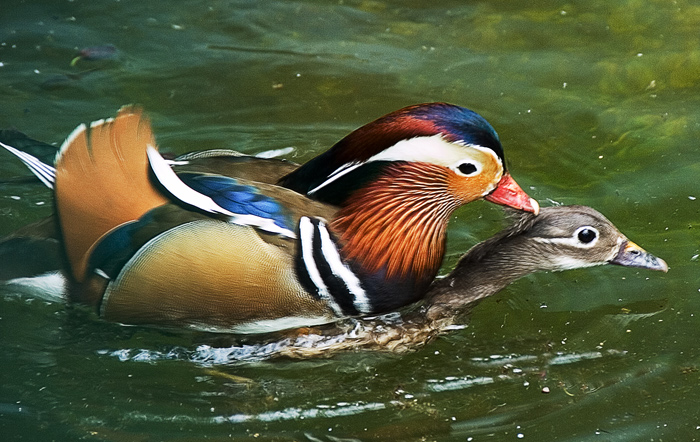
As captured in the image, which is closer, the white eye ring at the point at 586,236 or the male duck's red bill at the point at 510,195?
the male duck's red bill at the point at 510,195

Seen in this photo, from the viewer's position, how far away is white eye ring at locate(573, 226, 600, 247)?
3.19 metres

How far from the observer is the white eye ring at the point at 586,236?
3191mm

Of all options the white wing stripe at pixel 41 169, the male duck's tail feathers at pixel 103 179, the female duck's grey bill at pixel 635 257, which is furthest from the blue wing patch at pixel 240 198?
the female duck's grey bill at pixel 635 257

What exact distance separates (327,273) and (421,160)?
0.50m

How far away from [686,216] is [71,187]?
2.55 m

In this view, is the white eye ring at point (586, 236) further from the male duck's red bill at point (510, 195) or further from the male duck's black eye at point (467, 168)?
the male duck's black eye at point (467, 168)

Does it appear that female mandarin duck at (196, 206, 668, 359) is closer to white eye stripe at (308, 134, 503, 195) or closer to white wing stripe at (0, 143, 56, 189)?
white eye stripe at (308, 134, 503, 195)

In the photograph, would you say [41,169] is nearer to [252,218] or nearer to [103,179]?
[103,179]

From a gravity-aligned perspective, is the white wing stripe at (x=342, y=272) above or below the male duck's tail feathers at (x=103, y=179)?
below

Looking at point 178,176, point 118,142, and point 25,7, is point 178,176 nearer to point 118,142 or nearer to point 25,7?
point 118,142

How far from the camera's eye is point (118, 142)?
2867 millimetres

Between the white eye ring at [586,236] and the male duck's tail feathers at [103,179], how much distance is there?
150cm

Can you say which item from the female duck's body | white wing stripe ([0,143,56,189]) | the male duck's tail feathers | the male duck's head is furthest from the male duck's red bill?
white wing stripe ([0,143,56,189])

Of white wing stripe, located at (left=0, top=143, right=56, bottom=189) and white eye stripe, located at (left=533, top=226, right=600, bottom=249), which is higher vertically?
white wing stripe, located at (left=0, top=143, right=56, bottom=189)
